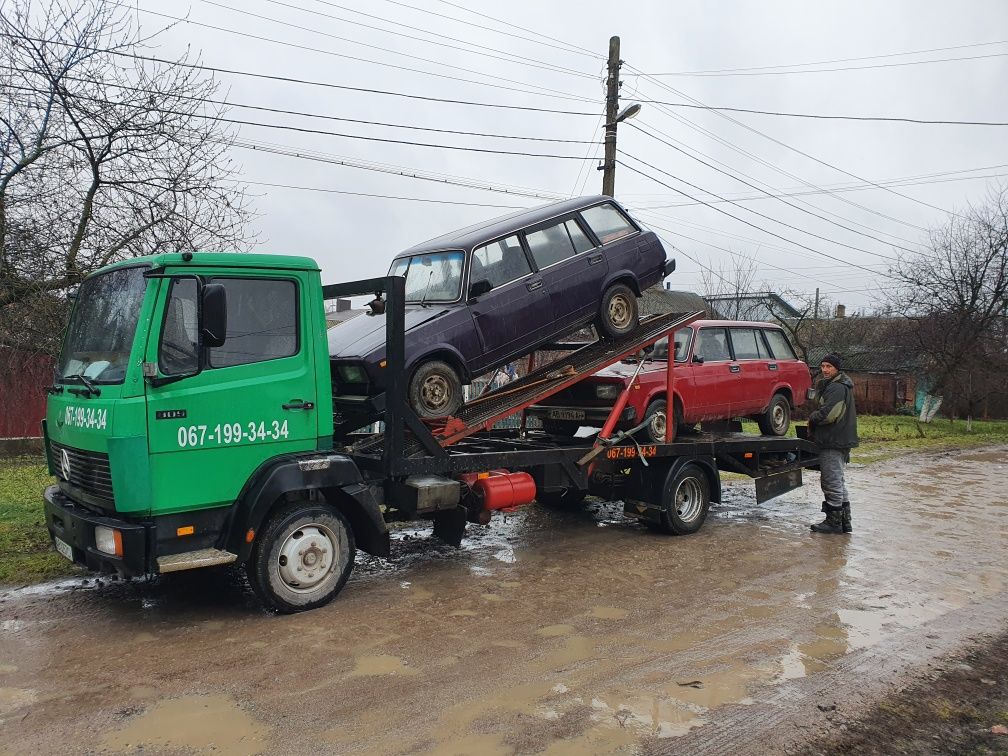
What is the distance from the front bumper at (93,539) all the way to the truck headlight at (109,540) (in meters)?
0.02

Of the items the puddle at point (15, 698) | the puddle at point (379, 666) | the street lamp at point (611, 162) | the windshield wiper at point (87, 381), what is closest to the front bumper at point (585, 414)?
the puddle at point (379, 666)

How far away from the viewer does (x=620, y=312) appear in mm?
8109

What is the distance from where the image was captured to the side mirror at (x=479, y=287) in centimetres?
698

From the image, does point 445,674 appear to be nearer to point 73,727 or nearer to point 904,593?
point 73,727

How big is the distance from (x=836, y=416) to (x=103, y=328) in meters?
7.55

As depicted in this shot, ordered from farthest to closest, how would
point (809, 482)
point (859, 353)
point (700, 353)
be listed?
point (859, 353)
point (809, 482)
point (700, 353)

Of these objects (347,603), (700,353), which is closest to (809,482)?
(700,353)

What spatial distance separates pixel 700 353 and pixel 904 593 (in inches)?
142

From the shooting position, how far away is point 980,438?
21.6 meters

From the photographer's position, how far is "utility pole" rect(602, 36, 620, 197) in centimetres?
1595

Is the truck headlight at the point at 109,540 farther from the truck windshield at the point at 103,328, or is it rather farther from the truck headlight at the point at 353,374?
the truck headlight at the point at 353,374

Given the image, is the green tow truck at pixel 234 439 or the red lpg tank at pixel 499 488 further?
the red lpg tank at pixel 499 488

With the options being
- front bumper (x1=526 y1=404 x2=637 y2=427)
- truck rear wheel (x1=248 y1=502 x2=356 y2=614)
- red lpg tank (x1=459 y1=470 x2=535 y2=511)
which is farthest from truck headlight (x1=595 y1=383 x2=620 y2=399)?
truck rear wheel (x1=248 y1=502 x2=356 y2=614)

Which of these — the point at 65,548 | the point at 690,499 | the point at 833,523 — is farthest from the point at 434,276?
the point at 833,523
